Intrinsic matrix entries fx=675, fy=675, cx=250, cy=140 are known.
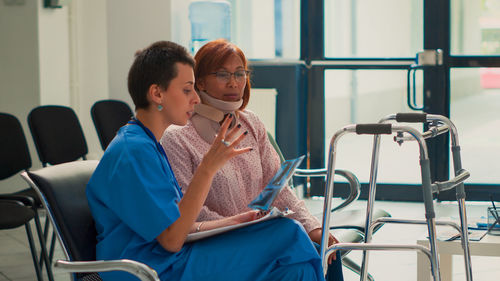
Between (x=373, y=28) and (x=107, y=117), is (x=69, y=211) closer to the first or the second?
(x=107, y=117)

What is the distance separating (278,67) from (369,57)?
0.75 m

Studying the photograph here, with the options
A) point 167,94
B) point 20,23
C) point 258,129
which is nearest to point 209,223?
point 167,94

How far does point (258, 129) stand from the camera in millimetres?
2424

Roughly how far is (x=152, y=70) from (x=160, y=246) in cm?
46

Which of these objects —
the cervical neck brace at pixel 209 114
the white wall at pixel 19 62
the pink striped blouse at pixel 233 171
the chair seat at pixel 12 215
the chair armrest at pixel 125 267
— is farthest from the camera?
the white wall at pixel 19 62

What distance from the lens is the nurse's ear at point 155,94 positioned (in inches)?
69.4

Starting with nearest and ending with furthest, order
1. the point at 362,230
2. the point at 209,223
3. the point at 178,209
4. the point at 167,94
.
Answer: the point at 178,209
the point at 167,94
the point at 209,223
the point at 362,230

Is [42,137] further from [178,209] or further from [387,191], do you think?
[387,191]

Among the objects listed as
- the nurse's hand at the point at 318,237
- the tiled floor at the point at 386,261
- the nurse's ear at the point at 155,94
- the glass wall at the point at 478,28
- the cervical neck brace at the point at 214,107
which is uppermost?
the glass wall at the point at 478,28

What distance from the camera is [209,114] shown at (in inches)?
88.7

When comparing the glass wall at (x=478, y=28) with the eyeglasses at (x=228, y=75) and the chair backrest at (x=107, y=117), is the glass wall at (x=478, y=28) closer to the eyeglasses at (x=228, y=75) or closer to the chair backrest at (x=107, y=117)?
the chair backrest at (x=107, y=117)

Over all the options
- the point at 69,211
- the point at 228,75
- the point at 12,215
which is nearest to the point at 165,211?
the point at 69,211

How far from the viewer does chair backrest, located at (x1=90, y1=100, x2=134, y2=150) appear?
416cm

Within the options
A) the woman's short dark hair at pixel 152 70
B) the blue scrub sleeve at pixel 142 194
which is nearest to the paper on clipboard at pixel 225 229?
the blue scrub sleeve at pixel 142 194
